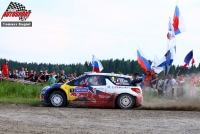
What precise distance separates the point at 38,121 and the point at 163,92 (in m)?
11.3

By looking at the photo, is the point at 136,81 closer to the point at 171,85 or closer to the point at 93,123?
the point at 171,85

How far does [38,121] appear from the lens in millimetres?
12977

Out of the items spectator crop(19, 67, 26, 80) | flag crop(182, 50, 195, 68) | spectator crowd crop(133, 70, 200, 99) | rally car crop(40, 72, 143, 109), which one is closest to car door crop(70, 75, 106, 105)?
rally car crop(40, 72, 143, 109)

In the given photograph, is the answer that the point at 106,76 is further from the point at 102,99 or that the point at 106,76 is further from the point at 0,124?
the point at 0,124

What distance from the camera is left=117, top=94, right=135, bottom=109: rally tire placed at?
61.3ft

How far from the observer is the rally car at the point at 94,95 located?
18.8 metres

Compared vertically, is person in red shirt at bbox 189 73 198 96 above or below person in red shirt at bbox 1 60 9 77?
below

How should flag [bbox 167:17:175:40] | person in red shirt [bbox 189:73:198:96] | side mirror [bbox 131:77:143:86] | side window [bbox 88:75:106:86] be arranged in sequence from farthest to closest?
flag [bbox 167:17:175:40]
person in red shirt [bbox 189:73:198:96]
side window [bbox 88:75:106:86]
side mirror [bbox 131:77:143:86]

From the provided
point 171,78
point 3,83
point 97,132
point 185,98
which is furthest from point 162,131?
point 3,83

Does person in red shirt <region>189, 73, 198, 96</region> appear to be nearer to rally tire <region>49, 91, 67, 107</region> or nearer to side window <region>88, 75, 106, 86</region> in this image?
side window <region>88, 75, 106, 86</region>

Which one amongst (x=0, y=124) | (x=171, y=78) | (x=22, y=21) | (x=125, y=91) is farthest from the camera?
(x=22, y=21)

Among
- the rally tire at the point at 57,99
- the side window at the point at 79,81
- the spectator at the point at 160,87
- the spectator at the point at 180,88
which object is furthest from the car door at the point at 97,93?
the spectator at the point at 180,88
